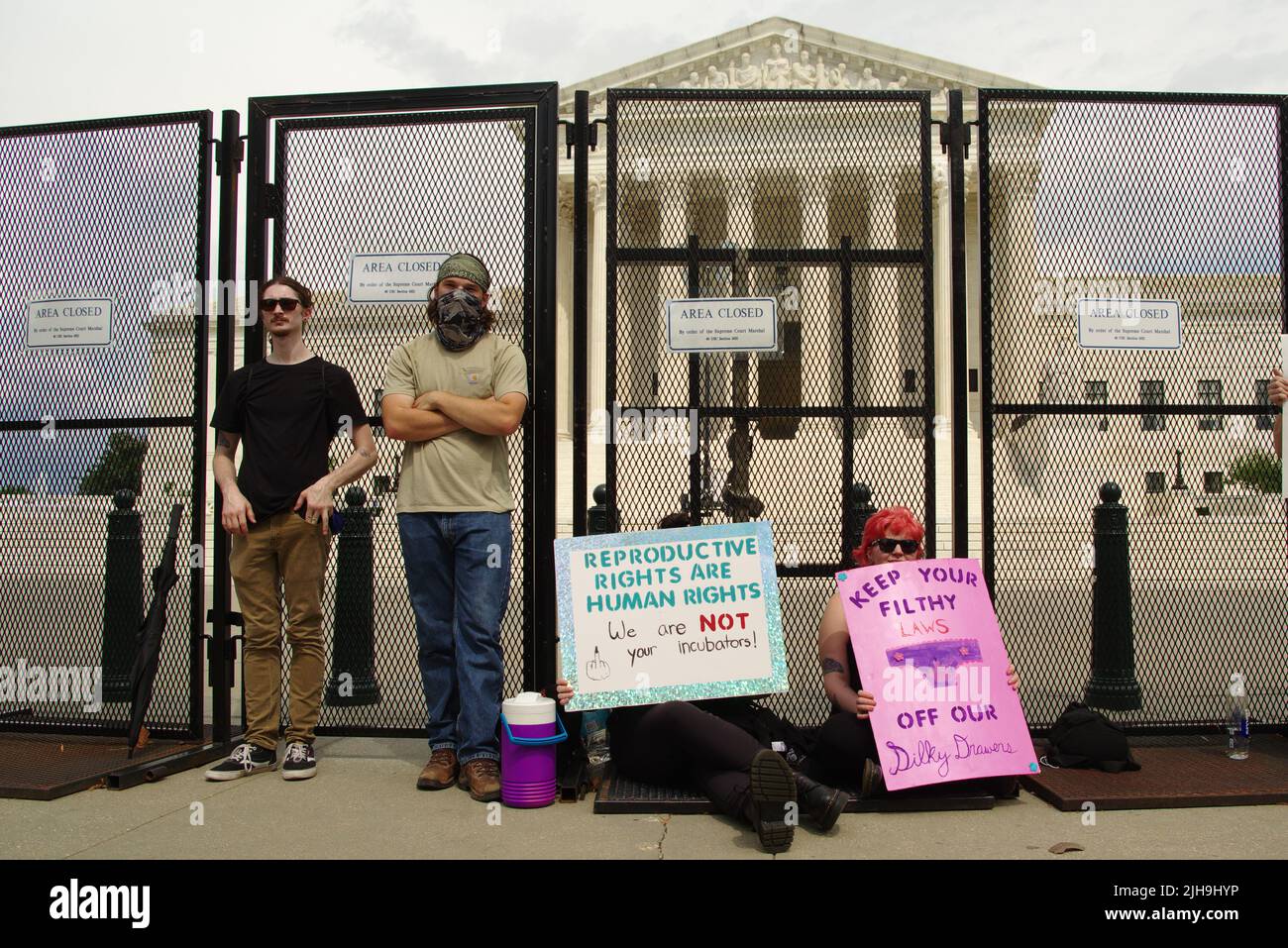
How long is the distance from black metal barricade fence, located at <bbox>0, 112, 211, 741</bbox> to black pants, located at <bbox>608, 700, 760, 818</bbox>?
7.49ft

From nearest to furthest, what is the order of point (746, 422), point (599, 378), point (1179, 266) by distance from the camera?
point (746, 422), point (1179, 266), point (599, 378)

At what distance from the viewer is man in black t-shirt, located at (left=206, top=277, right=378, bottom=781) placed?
4.75 metres

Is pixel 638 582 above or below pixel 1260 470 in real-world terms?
below

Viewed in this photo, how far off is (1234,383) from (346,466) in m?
4.36

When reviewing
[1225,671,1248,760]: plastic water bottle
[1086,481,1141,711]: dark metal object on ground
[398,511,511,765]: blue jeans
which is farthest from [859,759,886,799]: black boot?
[1086,481,1141,711]: dark metal object on ground

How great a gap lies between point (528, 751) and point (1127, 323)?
3.49 meters

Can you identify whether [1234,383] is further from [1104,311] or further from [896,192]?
[896,192]

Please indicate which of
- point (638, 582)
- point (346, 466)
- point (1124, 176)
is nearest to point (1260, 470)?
point (1124, 176)

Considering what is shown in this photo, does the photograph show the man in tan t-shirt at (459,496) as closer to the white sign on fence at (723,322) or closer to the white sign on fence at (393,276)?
the white sign on fence at (393,276)

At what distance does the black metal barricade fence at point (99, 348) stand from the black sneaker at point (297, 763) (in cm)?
83

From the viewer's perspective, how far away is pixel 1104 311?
17.2ft

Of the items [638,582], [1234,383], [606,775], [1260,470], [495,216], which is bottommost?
[606,775]

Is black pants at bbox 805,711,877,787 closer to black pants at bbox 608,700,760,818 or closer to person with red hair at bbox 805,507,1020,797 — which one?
person with red hair at bbox 805,507,1020,797

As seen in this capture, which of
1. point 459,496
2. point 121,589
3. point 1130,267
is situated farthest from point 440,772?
point 1130,267
